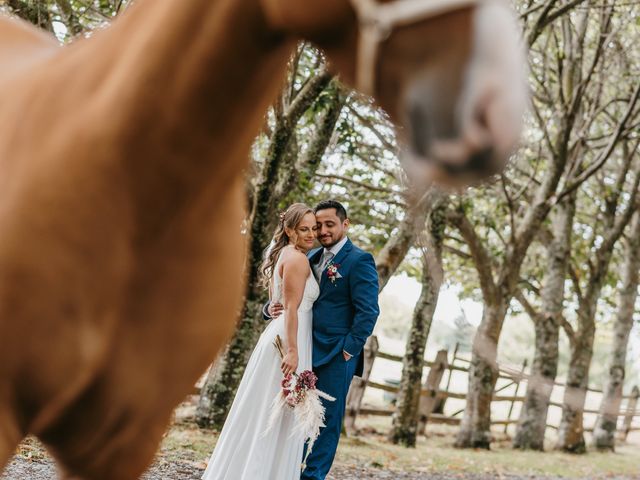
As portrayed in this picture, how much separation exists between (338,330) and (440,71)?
5.13 metres

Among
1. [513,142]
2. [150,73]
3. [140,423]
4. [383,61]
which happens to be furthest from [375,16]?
[140,423]

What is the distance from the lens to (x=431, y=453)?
13.4 m

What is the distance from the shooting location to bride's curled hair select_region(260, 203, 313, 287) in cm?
624

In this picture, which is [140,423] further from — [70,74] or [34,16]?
[34,16]

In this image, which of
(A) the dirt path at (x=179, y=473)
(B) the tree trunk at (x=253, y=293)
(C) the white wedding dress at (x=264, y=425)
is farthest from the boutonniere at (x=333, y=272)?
(B) the tree trunk at (x=253, y=293)

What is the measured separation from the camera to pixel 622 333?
734 inches

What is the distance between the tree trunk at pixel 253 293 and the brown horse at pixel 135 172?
25.6 feet

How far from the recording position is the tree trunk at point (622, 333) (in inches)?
732

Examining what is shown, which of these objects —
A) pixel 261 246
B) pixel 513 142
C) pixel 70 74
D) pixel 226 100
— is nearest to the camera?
pixel 513 142

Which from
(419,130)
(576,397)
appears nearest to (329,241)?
(419,130)

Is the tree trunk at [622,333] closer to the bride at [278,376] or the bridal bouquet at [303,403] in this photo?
the bride at [278,376]

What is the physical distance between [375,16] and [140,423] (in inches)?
47.6

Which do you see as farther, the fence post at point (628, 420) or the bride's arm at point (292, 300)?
the fence post at point (628, 420)

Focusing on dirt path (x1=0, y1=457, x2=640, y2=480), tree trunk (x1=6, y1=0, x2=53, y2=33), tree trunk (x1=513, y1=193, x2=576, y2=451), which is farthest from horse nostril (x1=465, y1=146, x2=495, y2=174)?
tree trunk (x1=513, y1=193, x2=576, y2=451)
